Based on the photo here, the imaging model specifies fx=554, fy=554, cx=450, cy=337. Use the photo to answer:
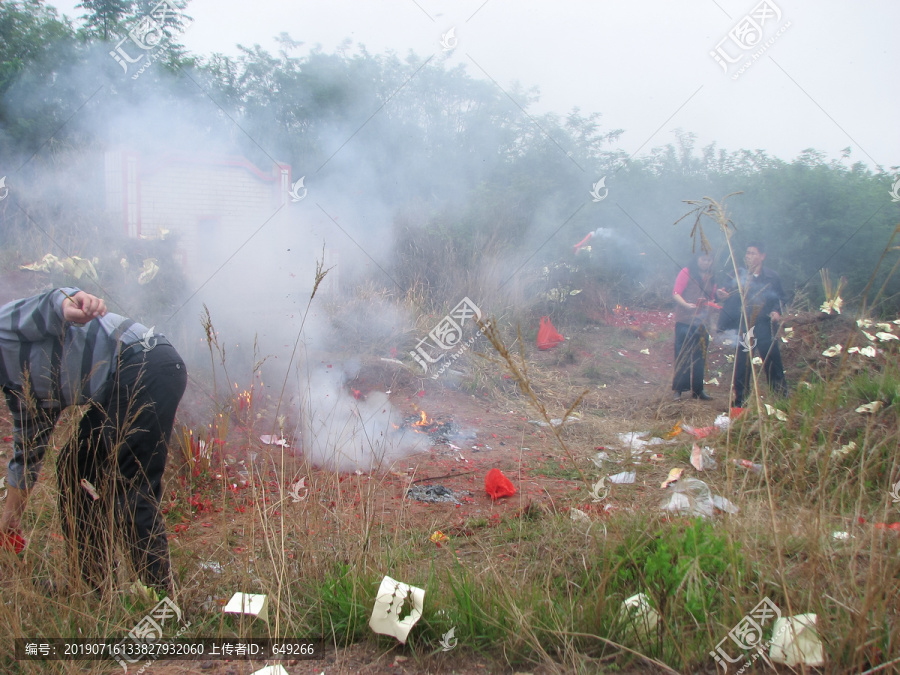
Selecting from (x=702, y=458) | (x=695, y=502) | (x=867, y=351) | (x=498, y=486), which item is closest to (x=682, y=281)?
(x=867, y=351)

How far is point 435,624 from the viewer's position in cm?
181

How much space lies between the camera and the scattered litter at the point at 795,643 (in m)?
1.49

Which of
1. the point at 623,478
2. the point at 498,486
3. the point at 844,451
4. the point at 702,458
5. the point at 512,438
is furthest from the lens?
the point at 512,438

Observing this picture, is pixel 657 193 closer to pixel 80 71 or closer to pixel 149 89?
pixel 149 89

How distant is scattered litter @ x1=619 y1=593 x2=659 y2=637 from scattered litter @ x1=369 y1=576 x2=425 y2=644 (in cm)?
64

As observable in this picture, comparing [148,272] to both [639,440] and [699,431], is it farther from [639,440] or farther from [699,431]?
[699,431]

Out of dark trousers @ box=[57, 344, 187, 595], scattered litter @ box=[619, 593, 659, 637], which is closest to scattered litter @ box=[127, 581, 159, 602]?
dark trousers @ box=[57, 344, 187, 595]

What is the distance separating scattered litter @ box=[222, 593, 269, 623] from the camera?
1781 millimetres

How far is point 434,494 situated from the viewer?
12.8 ft

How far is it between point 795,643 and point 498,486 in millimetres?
2503

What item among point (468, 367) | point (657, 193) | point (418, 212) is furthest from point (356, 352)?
point (657, 193)

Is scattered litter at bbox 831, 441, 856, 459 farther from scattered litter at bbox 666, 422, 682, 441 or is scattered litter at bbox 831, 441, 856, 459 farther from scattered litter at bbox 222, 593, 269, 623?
scattered litter at bbox 222, 593, 269, 623

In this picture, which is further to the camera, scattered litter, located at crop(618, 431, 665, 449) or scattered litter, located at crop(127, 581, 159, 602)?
scattered litter, located at crop(618, 431, 665, 449)

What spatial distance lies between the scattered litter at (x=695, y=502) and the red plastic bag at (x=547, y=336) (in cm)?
560
